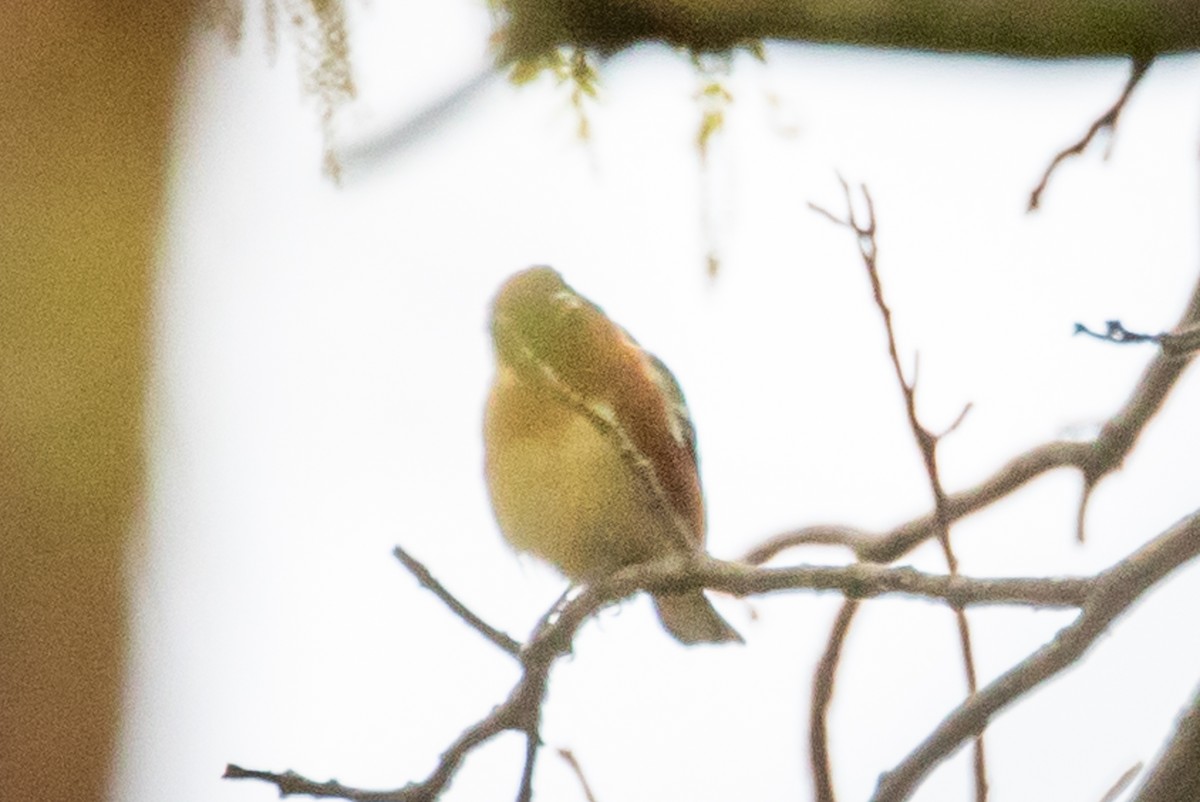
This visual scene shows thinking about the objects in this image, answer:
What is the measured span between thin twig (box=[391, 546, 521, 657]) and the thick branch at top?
0.28 metres

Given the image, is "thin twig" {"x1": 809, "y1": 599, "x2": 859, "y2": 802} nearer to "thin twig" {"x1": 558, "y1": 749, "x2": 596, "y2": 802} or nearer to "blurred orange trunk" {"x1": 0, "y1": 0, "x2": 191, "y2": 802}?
"thin twig" {"x1": 558, "y1": 749, "x2": 596, "y2": 802}

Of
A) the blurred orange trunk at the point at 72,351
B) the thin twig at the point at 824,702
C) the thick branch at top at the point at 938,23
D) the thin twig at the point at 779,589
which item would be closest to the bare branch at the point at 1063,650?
the thin twig at the point at 779,589

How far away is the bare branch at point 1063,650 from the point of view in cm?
57

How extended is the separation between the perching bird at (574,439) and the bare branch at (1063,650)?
0.29 metres

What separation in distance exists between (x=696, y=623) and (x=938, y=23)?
527mm

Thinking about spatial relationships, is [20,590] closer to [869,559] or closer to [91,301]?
[91,301]

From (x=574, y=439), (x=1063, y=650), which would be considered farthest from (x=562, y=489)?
(x=1063, y=650)

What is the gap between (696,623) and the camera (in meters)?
0.95

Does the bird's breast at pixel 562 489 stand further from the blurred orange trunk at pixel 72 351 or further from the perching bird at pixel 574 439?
the blurred orange trunk at pixel 72 351

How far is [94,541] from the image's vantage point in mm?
523

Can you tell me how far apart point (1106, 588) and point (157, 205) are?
1.55 ft

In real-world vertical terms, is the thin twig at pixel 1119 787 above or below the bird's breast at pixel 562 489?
below

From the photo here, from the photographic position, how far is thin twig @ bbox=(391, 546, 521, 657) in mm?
573

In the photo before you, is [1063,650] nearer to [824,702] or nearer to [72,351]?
[824,702]
